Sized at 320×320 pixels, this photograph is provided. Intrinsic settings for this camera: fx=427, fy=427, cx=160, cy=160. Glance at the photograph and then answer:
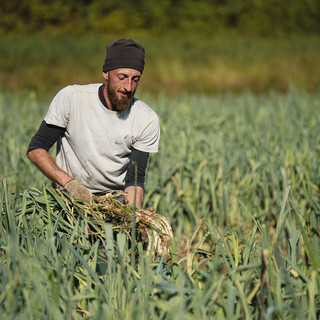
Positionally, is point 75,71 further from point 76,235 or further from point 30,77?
point 76,235

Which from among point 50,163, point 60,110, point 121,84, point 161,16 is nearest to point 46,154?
point 50,163

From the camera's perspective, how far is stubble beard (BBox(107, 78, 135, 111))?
1920 mm

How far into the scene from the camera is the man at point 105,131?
1890 mm

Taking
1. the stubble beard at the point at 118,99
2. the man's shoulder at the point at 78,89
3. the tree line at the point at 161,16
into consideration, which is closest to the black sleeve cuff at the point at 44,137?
the man's shoulder at the point at 78,89

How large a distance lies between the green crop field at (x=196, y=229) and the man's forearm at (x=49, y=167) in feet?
0.30

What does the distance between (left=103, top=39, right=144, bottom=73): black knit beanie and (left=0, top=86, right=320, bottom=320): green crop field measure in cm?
62

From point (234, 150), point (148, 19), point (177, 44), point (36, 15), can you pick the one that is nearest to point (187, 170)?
point (234, 150)

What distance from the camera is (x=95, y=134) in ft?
6.57

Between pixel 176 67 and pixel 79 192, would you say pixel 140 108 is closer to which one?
pixel 79 192

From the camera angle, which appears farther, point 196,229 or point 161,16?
point 161,16

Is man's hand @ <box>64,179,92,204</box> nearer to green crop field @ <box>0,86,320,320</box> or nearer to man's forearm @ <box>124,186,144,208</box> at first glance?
green crop field @ <box>0,86,320,320</box>

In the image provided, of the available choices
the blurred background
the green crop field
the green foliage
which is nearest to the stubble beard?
the green crop field

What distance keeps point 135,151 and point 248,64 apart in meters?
10.5

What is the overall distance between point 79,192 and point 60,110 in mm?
426
